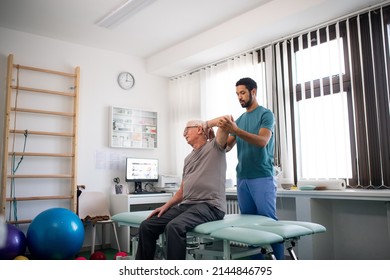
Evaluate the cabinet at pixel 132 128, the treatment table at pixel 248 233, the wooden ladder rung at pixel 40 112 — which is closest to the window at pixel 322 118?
the treatment table at pixel 248 233

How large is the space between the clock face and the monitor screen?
98 centimetres

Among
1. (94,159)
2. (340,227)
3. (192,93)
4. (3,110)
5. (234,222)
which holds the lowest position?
(340,227)

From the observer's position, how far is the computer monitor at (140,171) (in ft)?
13.6

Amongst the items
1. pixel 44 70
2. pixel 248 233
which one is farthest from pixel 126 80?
pixel 248 233

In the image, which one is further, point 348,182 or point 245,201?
point 348,182

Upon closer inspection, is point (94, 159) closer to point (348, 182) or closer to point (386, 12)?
point (348, 182)

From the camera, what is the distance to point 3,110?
3.57 meters

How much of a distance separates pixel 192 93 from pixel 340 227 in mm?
2425

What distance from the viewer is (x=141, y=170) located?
4262 millimetres

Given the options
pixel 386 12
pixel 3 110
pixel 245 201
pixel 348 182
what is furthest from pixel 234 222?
pixel 3 110

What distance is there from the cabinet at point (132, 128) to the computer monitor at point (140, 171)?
0.26 m

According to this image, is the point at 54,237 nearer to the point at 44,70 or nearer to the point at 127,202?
the point at 127,202

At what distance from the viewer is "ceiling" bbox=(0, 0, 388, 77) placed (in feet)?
10.1

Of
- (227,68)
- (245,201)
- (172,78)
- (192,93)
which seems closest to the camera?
(245,201)
